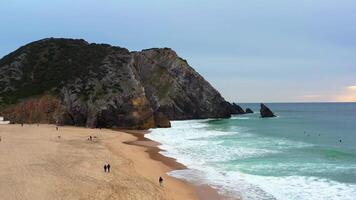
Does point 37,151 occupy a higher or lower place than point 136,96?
lower

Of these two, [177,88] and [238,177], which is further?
[177,88]

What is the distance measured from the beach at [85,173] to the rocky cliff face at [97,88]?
97.4 ft

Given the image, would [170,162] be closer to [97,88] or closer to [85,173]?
[85,173]

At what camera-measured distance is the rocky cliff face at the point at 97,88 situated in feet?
247

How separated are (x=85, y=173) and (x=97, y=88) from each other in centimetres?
5242

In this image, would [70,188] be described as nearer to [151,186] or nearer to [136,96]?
[151,186]

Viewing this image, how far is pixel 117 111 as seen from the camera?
75250 mm

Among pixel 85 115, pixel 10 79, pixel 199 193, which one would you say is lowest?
pixel 199 193

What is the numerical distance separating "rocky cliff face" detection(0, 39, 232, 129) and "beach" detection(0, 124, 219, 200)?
29684mm

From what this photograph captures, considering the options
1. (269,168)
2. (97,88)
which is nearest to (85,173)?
(269,168)

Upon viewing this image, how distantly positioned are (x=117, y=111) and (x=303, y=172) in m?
47.3

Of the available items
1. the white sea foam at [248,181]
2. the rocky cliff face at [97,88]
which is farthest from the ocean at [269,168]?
the rocky cliff face at [97,88]

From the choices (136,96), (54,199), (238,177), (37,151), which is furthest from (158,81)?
(54,199)

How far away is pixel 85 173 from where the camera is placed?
28812 millimetres
